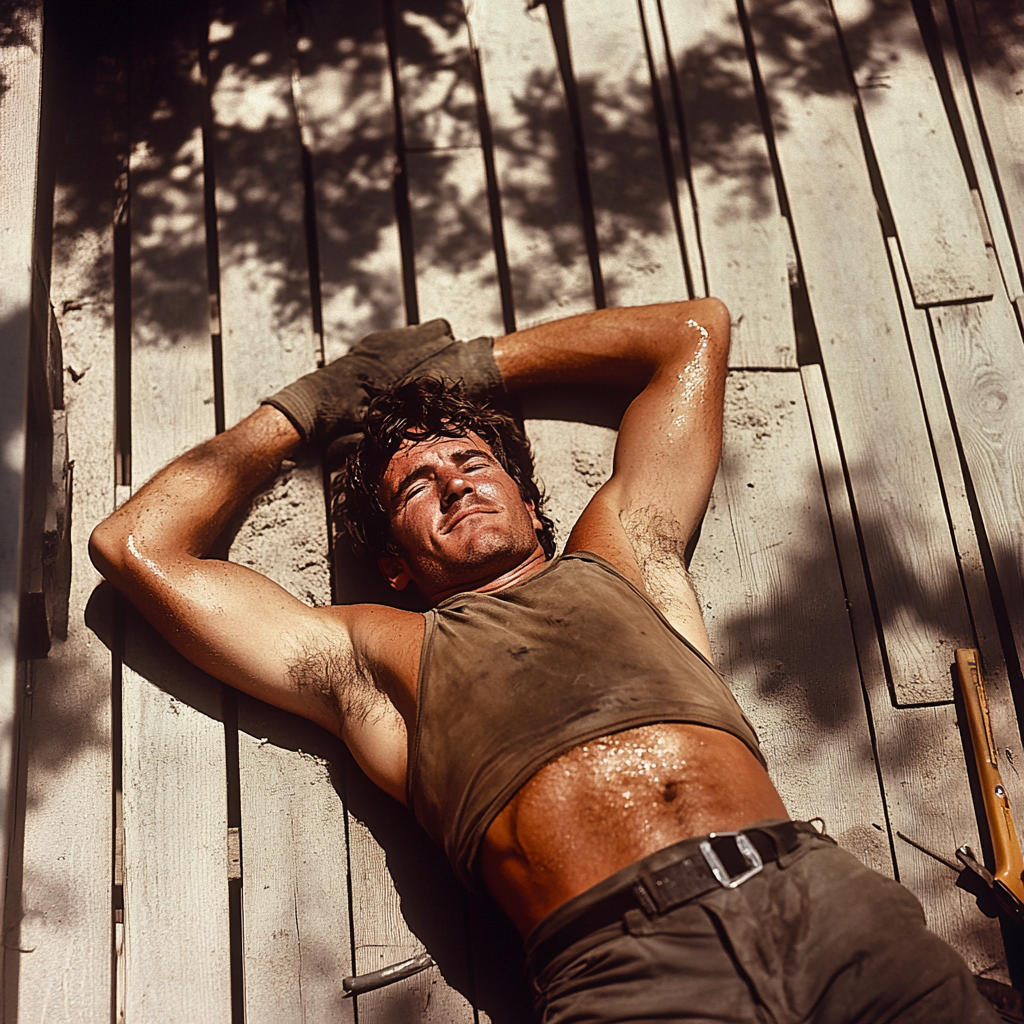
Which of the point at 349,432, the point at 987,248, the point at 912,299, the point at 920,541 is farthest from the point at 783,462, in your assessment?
the point at 349,432

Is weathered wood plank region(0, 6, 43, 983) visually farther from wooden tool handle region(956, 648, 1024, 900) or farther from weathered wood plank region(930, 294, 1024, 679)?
weathered wood plank region(930, 294, 1024, 679)

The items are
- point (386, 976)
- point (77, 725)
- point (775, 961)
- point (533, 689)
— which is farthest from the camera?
point (77, 725)

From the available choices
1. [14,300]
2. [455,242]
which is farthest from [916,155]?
[14,300]

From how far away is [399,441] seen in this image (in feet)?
10.1

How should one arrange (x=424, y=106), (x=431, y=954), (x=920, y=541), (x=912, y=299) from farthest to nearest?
(x=424, y=106)
(x=912, y=299)
(x=920, y=541)
(x=431, y=954)

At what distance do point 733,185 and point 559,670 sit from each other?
2.23 meters

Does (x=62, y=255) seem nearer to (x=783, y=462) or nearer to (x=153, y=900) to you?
(x=153, y=900)

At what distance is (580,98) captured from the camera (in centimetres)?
391

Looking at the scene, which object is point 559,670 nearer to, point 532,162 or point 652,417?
point 652,417

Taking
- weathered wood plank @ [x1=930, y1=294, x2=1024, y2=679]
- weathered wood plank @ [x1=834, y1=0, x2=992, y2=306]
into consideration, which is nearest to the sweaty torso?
weathered wood plank @ [x1=930, y1=294, x2=1024, y2=679]

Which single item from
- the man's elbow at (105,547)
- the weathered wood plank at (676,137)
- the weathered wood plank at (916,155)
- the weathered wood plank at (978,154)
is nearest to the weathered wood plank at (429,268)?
the weathered wood plank at (676,137)

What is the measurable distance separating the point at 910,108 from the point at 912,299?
923mm

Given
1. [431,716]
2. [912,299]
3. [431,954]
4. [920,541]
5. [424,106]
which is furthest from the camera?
[424,106]

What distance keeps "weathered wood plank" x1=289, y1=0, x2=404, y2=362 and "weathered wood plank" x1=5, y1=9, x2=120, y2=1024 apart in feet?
2.71
